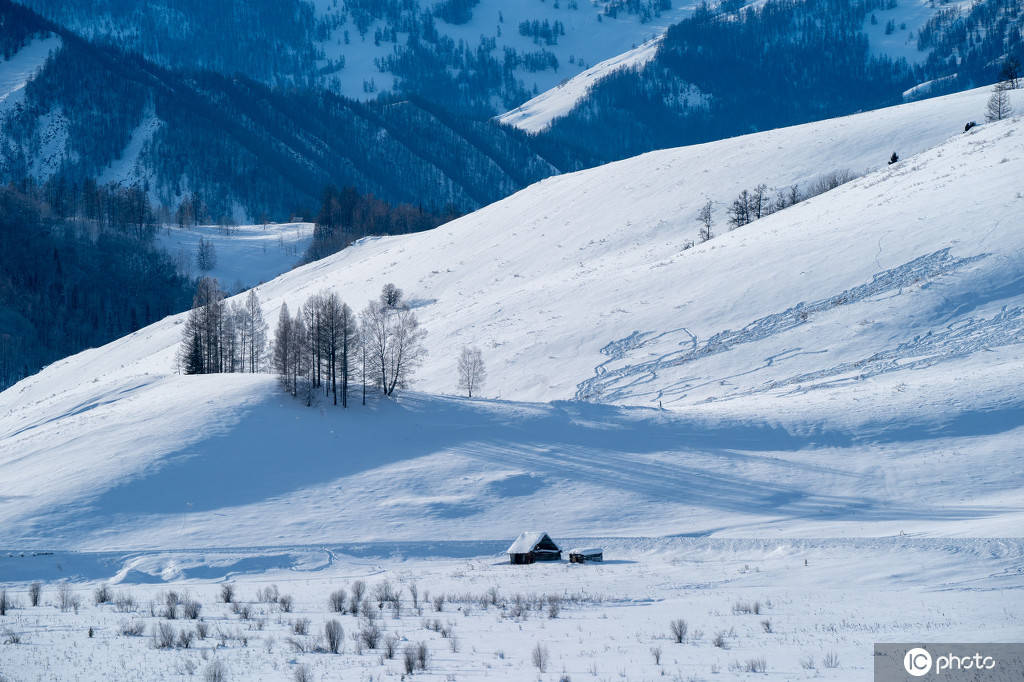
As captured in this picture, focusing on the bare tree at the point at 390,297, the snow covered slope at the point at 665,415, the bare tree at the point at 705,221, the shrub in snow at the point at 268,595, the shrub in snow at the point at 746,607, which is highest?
the bare tree at the point at 705,221

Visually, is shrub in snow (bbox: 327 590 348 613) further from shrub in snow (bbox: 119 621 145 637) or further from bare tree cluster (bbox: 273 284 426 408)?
bare tree cluster (bbox: 273 284 426 408)

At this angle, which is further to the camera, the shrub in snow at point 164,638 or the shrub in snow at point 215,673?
the shrub in snow at point 164,638

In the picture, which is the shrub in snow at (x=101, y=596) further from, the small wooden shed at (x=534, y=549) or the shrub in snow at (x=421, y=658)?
the shrub in snow at (x=421, y=658)

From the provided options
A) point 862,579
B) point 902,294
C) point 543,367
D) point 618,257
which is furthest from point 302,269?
point 862,579

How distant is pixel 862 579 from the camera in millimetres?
24719

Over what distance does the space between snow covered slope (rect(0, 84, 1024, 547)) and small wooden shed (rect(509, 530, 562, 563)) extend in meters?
2.93

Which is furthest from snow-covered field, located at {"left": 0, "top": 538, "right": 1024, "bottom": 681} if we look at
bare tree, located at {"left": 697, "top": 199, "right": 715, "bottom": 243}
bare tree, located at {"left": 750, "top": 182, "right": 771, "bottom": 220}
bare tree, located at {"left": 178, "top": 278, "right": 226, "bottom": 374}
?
bare tree, located at {"left": 750, "top": 182, "right": 771, "bottom": 220}

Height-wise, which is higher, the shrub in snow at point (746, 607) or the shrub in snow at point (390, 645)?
the shrub in snow at point (390, 645)

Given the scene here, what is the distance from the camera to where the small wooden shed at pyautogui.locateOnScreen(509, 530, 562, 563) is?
1172 inches

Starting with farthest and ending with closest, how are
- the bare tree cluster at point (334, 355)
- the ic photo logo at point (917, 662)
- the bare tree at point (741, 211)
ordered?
the bare tree at point (741, 211), the bare tree cluster at point (334, 355), the ic photo logo at point (917, 662)

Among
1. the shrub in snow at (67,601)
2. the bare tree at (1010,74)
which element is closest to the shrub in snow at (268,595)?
the shrub in snow at (67,601)

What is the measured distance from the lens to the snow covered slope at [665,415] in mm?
34125

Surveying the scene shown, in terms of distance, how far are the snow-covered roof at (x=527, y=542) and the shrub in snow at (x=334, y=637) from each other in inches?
448

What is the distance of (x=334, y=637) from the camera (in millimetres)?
18344
